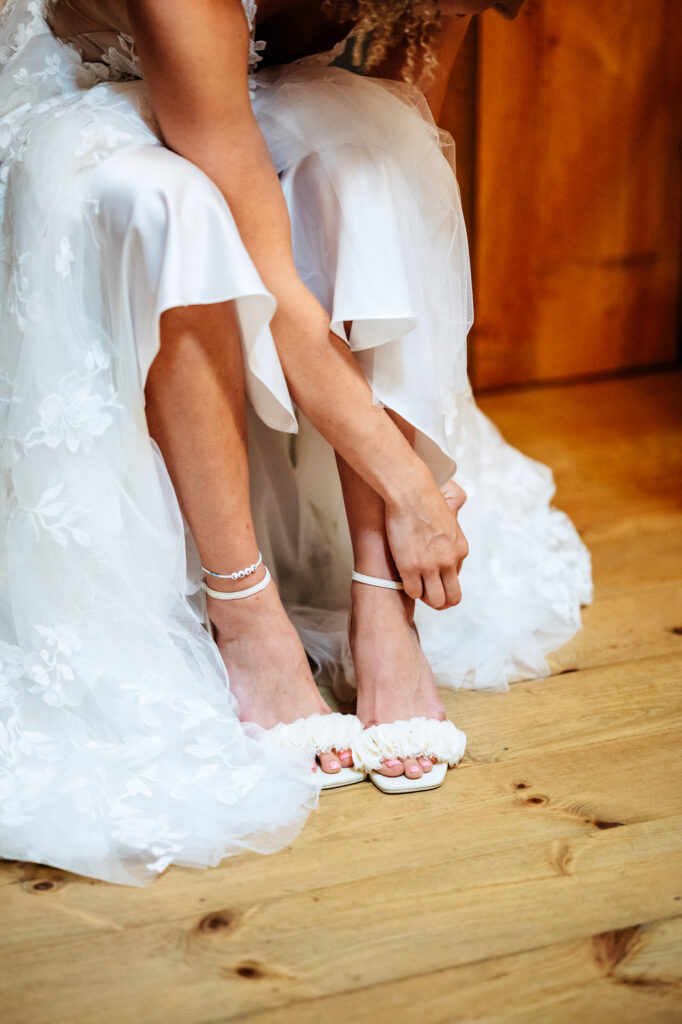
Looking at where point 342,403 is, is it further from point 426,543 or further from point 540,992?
point 540,992

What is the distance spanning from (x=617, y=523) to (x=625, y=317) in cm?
82

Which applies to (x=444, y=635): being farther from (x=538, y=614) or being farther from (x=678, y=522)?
(x=678, y=522)

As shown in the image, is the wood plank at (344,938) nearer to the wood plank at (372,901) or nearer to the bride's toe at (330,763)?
the wood plank at (372,901)

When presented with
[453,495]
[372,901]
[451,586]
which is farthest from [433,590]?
[372,901]

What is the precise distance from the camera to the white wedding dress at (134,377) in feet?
2.65

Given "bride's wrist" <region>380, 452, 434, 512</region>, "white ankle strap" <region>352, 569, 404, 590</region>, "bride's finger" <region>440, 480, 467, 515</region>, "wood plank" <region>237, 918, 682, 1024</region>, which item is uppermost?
"bride's wrist" <region>380, 452, 434, 512</region>

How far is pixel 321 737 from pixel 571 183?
1457 mm

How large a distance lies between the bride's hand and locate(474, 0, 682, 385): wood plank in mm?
1151

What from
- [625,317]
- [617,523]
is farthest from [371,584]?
[625,317]

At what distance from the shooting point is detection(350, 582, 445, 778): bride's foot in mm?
944

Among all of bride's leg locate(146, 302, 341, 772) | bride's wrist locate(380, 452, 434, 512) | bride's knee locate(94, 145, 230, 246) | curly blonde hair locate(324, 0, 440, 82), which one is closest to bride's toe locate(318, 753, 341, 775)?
bride's leg locate(146, 302, 341, 772)

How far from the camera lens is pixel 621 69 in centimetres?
192

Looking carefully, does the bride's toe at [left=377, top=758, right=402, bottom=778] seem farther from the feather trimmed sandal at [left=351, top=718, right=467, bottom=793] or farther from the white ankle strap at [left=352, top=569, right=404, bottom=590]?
the white ankle strap at [left=352, top=569, right=404, bottom=590]

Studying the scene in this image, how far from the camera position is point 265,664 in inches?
36.6
